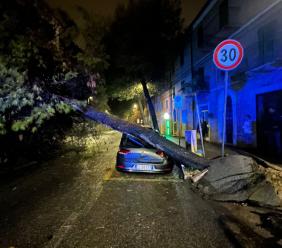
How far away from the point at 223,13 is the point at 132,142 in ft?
32.2

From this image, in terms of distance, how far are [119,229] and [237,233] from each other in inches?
75.5

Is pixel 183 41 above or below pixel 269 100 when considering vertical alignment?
above

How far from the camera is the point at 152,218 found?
14.6 ft

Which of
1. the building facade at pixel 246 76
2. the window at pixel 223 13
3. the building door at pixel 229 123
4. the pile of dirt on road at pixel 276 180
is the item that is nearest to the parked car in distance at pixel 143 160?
the building facade at pixel 246 76

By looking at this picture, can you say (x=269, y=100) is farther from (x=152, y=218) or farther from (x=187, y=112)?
(x=187, y=112)

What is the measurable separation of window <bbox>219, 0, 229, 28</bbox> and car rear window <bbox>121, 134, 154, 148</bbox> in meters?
8.70

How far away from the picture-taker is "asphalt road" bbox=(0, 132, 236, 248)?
364cm

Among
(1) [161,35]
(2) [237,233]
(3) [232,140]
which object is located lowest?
(2) [237,233]

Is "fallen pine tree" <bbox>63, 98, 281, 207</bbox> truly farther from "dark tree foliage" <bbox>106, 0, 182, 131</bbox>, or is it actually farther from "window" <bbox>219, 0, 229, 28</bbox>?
"dark tree foliage" <bbox>106, 0, 182, 131</bbox>

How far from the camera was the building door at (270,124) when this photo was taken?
1018cm

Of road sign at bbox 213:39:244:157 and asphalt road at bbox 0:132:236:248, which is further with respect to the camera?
road sign at bbox 213:39:244:157

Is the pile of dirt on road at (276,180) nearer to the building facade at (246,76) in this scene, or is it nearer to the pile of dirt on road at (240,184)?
the pile of dirt on road at (240,184)

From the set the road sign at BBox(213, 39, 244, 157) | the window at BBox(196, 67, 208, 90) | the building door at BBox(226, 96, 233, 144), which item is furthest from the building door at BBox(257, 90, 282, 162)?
the window at BBox(196, 67, 208, 90)

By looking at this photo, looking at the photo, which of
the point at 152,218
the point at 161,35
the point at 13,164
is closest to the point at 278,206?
the point at 152,218
